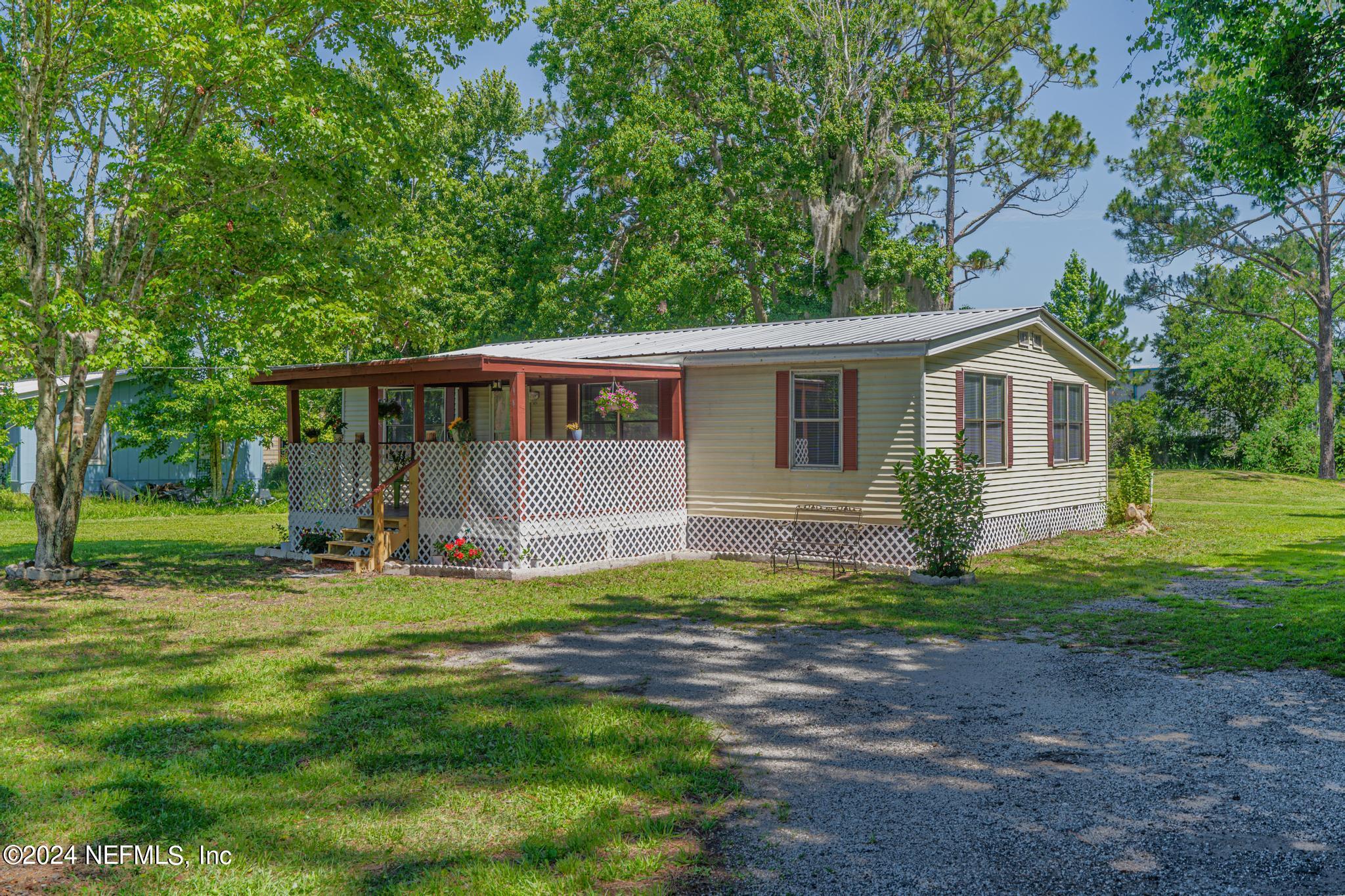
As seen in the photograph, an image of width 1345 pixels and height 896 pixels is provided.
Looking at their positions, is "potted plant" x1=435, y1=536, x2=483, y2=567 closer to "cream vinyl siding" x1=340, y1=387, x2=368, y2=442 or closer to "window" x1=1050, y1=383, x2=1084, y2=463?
"cream vinyl siding" x1=340, y1=387, x2=368, y2=442

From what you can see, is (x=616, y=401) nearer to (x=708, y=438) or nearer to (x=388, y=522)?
(x=708, y=438)

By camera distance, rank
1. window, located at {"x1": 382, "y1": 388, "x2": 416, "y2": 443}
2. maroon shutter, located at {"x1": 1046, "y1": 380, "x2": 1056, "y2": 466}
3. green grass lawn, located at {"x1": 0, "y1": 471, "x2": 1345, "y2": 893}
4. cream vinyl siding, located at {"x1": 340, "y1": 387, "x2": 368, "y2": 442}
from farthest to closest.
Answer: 1. cream vinyl siding, located at {"x1": 340, "y1": 387, "x2": 368, "y2": 442}
2. window, located at {"x1": 382, "y1": 388, "x2": 416, "y2": 443}
3. maroon shutter, located at {"x1": 1046, "y1": 380, "x2": 1056, "y2": 466}
4. green grass lawn, located at {"x1": 0, "y1": 471, "x2": 1345, "y2": 893}

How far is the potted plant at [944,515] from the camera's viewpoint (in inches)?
479

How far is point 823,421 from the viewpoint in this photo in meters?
14.3

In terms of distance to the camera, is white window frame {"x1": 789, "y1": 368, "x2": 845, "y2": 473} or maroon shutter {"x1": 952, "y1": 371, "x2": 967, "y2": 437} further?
maroon shutter {"x1": 952, "y1": 371, "x2": 967, "y2": 437}

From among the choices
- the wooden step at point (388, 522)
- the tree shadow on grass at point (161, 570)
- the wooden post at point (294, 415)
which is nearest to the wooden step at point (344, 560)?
the tree shadow on grass at point (161, 570)

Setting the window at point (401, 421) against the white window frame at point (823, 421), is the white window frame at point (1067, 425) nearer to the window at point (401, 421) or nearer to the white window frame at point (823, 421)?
the white window frame at point (823, 421)

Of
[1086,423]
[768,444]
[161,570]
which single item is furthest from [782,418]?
[161,570]

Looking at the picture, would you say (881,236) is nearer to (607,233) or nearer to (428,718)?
(607,233)

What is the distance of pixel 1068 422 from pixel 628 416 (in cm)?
825

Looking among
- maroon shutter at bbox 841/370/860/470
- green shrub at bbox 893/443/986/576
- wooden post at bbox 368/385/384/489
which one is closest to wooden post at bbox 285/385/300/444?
wooden post at bbox 368/385/384/489

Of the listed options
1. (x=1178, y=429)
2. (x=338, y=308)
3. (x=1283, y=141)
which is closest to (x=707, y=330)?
(x=338, y=308)

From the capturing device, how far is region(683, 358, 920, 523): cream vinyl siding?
13703 millimetres

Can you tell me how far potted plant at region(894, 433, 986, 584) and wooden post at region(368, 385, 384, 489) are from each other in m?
7.47
